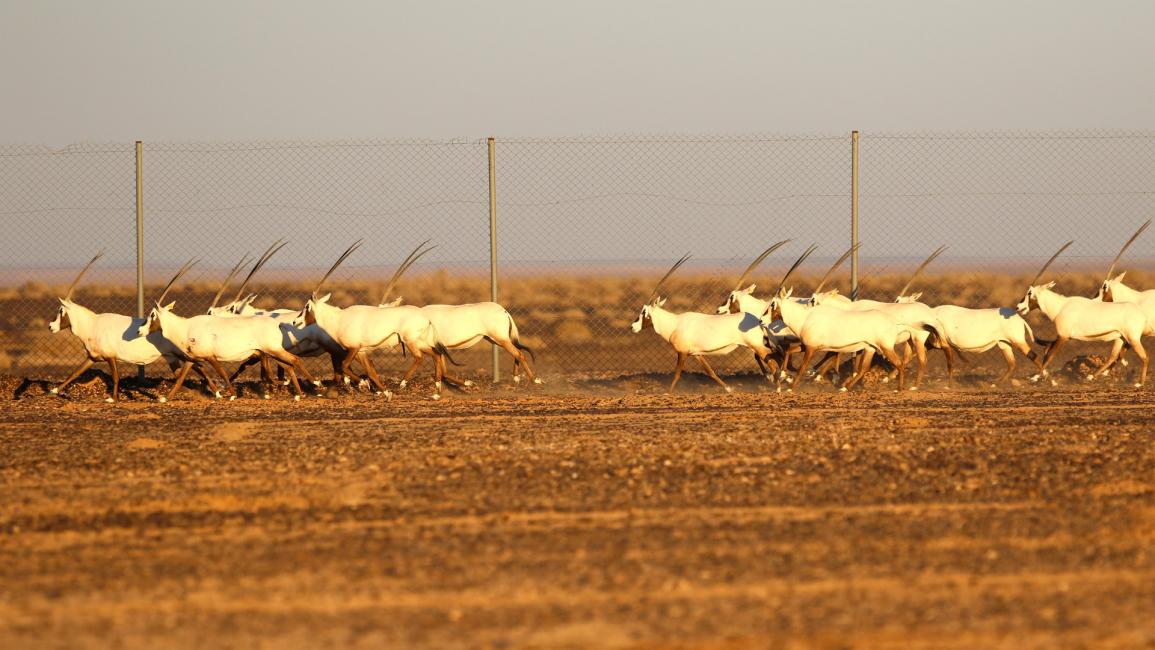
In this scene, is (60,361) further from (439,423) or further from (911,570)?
(911,570)

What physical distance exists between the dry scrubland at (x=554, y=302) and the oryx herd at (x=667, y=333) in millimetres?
2922

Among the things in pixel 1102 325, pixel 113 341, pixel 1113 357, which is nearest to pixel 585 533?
pixel 113 341

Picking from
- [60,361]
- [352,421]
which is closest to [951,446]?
[352,421]

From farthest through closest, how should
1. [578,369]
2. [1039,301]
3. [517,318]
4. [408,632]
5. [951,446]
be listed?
1. [517,318]
2. [578,369]
3. [1039,301]
4. [951,446]
5. [408,632]

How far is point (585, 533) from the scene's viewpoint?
29.0 ft

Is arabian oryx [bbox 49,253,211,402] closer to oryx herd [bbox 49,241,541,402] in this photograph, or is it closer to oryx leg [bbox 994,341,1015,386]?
oryx herd [bbox 49,241,541,402]

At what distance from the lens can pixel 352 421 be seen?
15414mm

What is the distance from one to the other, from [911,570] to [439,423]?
7.80 metres

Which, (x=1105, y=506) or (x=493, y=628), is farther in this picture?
(x=1105, y=506)

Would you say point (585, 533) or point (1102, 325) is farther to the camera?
point (1102, 325)

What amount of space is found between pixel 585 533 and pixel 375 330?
10.9 metres

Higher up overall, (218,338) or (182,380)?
(218,338)

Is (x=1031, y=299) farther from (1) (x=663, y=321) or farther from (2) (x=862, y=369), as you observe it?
(1) (x=663, y=321)

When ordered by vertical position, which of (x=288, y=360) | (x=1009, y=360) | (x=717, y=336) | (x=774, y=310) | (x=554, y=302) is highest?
(x=774, y=310)
